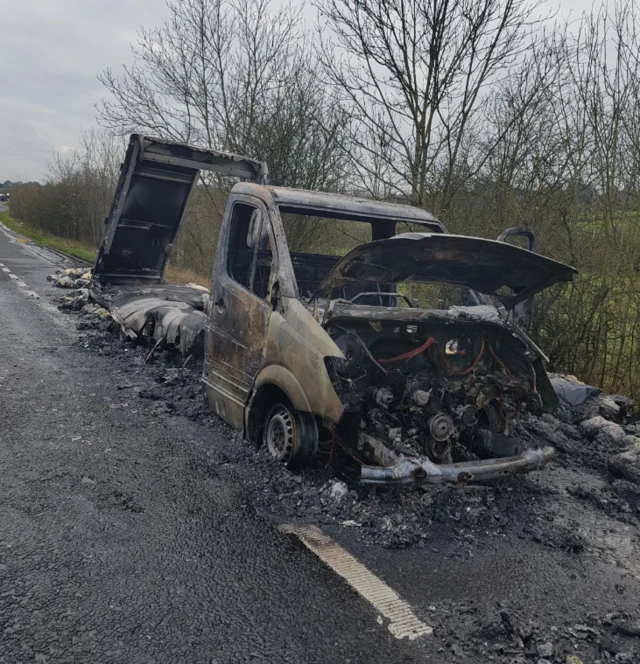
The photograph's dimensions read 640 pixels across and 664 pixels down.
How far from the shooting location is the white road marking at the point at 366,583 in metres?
2.84

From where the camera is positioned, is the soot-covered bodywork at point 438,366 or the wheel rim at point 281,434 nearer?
the soot-covered bodywork at point 438,366

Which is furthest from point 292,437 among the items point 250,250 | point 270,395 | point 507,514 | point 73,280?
point 73,280

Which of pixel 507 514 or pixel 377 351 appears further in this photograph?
pixel 377 351

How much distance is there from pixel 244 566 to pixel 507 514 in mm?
1891

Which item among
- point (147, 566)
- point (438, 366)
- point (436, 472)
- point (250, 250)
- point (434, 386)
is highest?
point (250, 250)

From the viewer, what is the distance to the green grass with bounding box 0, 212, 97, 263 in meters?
24.1

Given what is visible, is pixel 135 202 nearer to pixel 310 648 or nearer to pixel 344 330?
pixel 344 330

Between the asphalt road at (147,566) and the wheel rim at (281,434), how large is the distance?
45 cm

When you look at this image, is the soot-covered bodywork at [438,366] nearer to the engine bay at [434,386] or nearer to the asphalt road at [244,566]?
the engine bay at [434,386]

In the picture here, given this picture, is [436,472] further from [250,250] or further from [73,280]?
[73,280]

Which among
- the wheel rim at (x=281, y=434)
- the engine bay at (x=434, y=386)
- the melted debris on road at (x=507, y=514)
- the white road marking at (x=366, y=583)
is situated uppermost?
the engine bay at (x=434, y=386)

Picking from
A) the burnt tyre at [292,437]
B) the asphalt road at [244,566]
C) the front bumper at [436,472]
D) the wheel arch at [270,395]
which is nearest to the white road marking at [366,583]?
the asphalt road at [244,566]

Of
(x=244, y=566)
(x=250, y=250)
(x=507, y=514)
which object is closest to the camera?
(x=244, y=566)

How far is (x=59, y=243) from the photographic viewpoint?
30.6 meters
